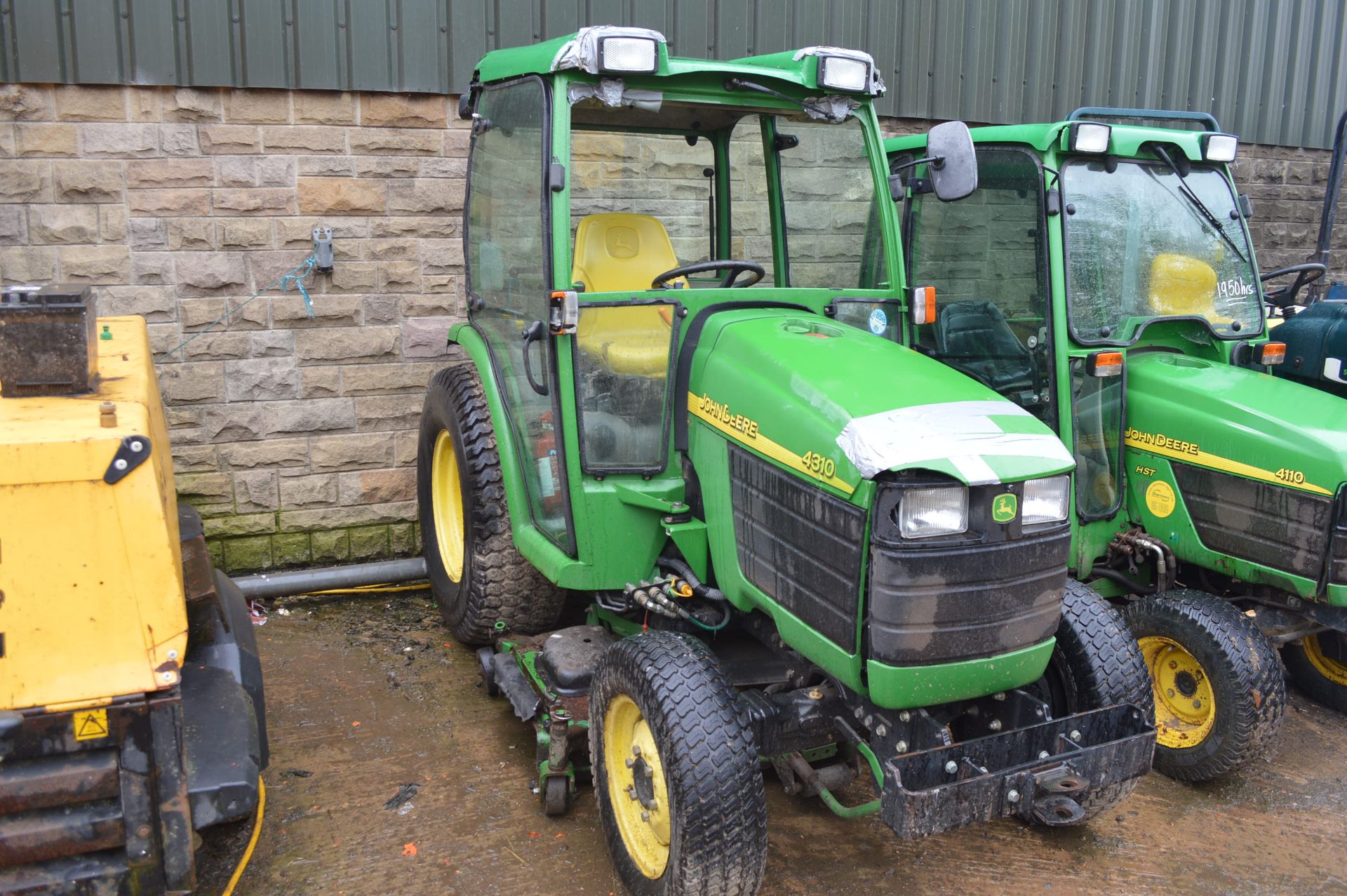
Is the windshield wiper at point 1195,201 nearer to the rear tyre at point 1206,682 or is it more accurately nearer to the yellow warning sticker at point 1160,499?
the yellow warning sticker at point 1160,499

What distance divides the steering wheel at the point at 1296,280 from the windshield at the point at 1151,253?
0.26 metres

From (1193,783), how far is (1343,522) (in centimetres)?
115

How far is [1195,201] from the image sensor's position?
4723mm

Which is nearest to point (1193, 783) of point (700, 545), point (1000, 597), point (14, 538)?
point (1000, 597)

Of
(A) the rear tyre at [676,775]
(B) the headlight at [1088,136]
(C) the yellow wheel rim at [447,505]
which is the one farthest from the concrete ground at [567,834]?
(B) the headlight at [1088,136]

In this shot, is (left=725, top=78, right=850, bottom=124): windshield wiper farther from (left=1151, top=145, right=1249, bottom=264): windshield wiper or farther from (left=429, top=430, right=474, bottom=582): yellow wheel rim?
(left=429, top=430, right=474, bottom=582): yellow wheel rim

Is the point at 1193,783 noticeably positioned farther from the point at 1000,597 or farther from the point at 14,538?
the point at 14,538

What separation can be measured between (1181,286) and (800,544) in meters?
2.80

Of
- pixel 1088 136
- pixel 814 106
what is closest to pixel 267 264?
pixel 814 106

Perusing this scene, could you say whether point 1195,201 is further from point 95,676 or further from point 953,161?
point 95,676

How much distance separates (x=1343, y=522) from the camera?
382 centimetres

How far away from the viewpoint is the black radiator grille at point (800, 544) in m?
2.73

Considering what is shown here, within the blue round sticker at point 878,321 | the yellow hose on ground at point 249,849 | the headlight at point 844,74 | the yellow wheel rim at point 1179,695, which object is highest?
the headlight at point 844,74

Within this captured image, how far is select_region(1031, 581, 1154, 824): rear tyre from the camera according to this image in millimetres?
3184
